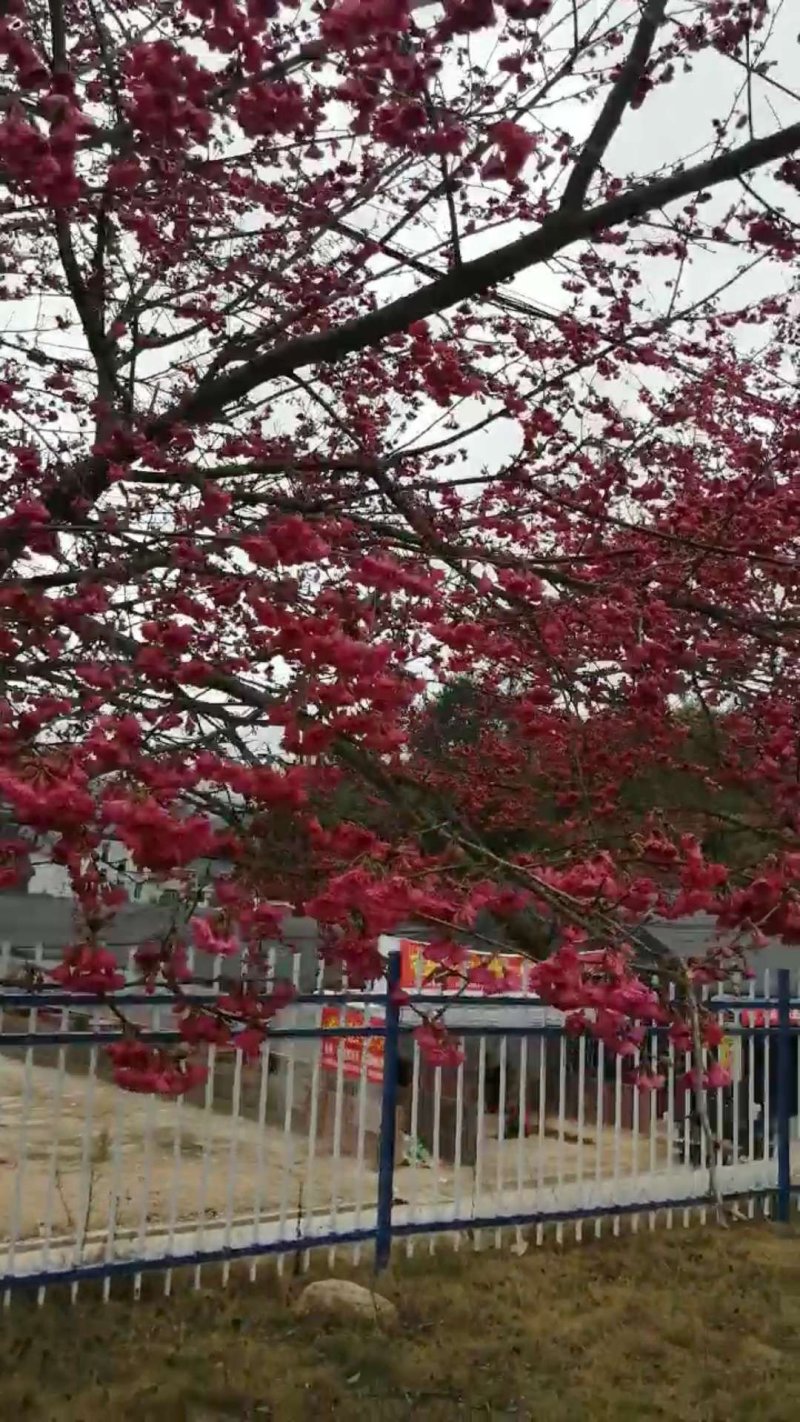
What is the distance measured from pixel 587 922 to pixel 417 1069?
12.3ft

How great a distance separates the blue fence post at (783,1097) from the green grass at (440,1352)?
5.36 feet

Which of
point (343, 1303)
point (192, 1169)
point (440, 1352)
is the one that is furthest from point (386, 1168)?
point (192, 1169)

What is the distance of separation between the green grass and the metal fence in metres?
0.22

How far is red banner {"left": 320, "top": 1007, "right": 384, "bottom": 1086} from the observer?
6.12 metres

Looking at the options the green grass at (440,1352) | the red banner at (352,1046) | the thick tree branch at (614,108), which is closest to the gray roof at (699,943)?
the red banner at (352,1046)

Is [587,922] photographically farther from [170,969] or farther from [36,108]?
[36,108]

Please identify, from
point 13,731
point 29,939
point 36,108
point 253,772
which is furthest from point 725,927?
point 29,939

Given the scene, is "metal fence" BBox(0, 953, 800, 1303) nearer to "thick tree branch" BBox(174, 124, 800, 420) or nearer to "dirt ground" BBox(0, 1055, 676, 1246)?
"dirt ground" BBox(0, 1055, 676, 1246)

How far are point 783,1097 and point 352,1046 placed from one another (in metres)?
2.93

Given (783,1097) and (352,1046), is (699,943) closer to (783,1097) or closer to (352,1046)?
(783,1097)

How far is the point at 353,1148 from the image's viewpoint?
8.10 meters

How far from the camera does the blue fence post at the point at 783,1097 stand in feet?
25.1

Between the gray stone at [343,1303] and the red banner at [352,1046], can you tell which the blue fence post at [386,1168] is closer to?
the red banner at [352,1046]

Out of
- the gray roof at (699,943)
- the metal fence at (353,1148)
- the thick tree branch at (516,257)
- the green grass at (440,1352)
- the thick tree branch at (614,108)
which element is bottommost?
the green grass at (440,1352)
